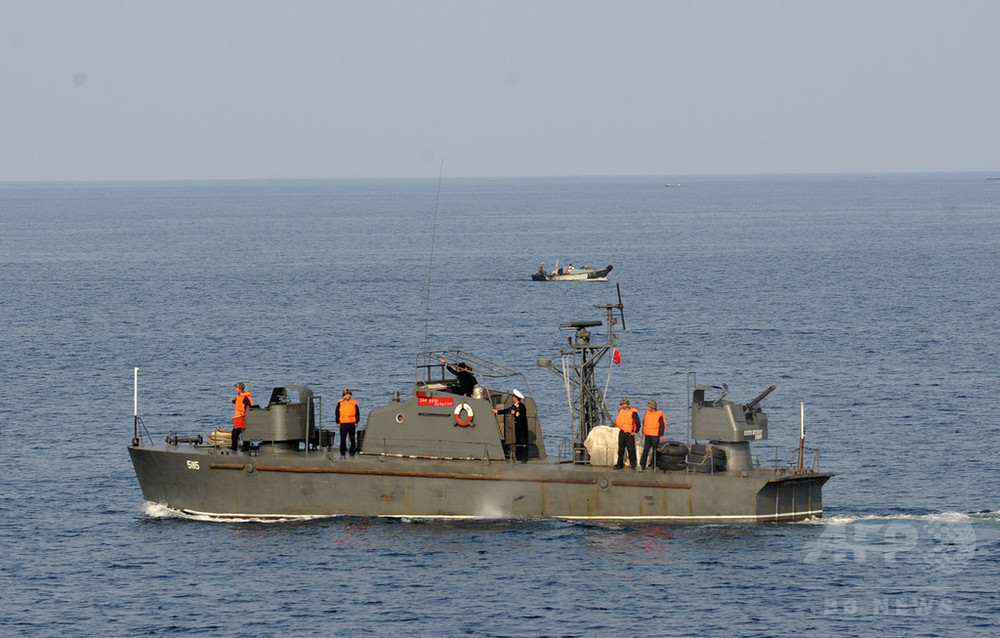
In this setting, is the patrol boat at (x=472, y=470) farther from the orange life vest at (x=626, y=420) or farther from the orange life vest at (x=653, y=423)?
the orange life vest at (x=653, y=423)

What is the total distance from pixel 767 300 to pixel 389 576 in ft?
206

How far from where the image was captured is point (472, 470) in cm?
3516

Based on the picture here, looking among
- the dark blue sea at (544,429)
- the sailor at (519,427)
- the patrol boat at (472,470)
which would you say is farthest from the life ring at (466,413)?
the dark blue sea at (544,429)

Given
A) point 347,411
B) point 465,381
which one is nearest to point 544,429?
point 465,381

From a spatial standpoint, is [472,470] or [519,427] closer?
[472,470]

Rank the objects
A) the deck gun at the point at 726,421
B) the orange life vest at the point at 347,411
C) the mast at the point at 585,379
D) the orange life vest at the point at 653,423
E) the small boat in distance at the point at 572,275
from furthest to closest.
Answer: the small boat in distance at the point at 572,275 → the orange life vest at the point at 347,411 → the mast at the point at 585,379 → the deck gun at the point at 726,421 → the orange life vest at the point at 653,423

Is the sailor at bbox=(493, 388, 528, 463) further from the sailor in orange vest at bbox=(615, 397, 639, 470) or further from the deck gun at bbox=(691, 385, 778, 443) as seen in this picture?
the deck gun at bbox=(691, 385, 778, 443)

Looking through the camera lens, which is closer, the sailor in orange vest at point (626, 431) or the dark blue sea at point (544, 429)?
the dark blue sea at point (544, 429)

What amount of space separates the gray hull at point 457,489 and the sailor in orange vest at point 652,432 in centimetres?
52

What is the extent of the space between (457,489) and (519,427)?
218cm

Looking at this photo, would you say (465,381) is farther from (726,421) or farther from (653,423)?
(726,421)

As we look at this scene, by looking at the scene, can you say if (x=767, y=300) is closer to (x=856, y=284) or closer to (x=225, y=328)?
(x=856, y=284)

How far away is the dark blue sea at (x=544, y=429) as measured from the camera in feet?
99.6

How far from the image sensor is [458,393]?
36562mm
